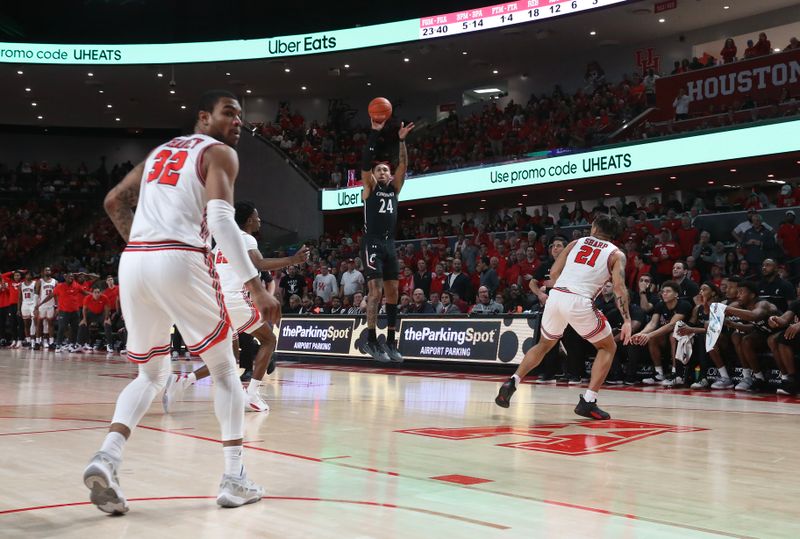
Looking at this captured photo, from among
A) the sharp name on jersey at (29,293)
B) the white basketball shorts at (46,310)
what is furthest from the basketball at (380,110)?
the sharp name on jersey at (29,293)

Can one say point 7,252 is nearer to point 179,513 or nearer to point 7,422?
point 7,422

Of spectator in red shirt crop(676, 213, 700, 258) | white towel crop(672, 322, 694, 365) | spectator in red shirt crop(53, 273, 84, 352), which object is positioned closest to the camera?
white towel crop(672, 322, 694, 365)

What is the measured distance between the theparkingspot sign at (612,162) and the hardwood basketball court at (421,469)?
1143 cm

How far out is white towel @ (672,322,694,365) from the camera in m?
11.3

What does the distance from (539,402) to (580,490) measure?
16.1ft

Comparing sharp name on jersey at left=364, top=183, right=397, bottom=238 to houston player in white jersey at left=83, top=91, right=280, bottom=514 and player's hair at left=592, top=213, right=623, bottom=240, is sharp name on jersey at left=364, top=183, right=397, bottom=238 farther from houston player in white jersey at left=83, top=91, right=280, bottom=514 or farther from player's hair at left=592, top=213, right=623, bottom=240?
houston player in white jersey at left=83, top=91, right=280, bottom=514

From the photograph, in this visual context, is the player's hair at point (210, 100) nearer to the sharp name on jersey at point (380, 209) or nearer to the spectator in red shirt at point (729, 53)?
the sharp name on jersey at point (380, 209)

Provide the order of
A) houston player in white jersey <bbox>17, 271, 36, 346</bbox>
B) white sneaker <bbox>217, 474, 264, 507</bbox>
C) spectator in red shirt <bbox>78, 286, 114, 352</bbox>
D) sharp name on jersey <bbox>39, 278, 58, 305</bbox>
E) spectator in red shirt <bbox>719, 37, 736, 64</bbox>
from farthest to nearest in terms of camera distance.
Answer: spectator in red shirt <bbox>719, 37, 736, 64</bbox>
houston player in white jersey <bbox>17, 271, 36, 346</bbox>
sharp name on jersey <bbox>39, 278, 58, 305</bbox>
spectator in red shirt <bbox>78, 286, 114, 352</bbox>
white sneaker <bbox>217, 474, 264, 507</bbox>

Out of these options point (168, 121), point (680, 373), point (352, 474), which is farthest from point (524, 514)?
point (168, 121)

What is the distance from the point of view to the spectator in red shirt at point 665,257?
597 inches

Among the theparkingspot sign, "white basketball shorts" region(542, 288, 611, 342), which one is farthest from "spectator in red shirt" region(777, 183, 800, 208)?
"white basketball shorts" region(542, 288, 611, 342)

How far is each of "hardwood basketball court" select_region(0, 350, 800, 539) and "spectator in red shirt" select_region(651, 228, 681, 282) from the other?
635 centimetres

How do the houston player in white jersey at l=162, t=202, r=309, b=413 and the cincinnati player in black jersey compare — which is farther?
the cincinnati player in black jersey

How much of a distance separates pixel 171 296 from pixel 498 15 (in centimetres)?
2316
